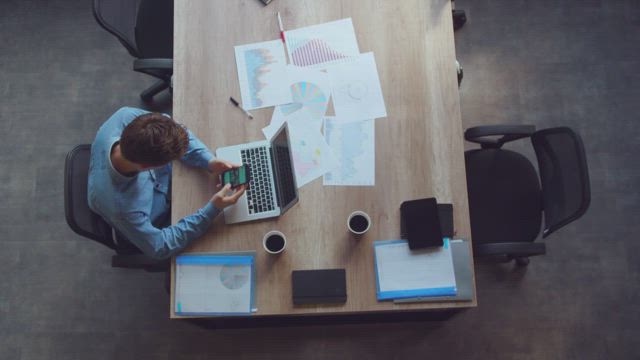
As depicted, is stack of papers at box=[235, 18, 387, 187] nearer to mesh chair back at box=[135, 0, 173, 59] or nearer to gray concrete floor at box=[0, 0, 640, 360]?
mesh chair back at box=[135, 0, 173, 59]

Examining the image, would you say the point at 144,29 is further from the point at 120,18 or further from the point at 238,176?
the point at 238,176

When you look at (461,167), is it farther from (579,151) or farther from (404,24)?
(404,24)

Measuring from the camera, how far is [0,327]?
7.57 feet

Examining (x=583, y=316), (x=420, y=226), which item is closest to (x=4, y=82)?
(x=420, y=226)

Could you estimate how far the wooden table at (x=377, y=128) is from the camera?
157 centimetres

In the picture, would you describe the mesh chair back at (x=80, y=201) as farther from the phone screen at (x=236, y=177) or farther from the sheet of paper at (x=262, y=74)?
the sheet of paper at (x=262, y=74)

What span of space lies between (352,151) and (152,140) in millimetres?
716

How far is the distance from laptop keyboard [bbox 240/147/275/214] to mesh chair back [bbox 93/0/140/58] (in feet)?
2.62

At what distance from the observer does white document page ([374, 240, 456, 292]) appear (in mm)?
1530

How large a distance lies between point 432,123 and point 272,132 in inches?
24.4

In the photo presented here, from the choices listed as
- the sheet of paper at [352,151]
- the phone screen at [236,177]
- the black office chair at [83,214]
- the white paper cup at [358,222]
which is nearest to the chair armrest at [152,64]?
the black office chair at [83,214]

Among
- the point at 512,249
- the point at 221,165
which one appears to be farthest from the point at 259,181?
the point at 512,249

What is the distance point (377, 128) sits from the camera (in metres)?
1.68

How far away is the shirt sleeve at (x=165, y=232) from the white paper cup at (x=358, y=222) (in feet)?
1.56
